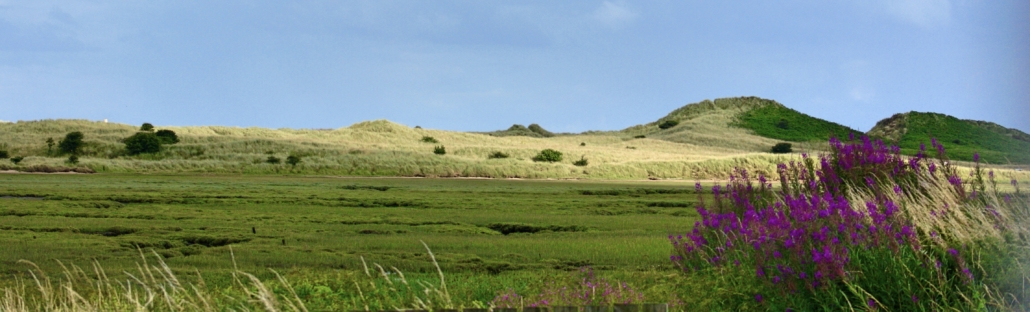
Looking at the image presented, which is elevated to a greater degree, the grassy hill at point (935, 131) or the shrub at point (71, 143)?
the grassy hill at point (935, 131)

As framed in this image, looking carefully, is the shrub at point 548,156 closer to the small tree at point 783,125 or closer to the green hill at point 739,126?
the green hill at point 739,126

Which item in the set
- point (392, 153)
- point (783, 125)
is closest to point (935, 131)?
point (783, 125)

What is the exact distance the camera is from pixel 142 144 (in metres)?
45.2

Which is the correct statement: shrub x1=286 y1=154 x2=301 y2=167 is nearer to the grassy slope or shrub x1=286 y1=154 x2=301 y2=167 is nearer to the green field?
the grassy slope

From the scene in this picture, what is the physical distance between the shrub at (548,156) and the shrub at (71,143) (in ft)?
84.9

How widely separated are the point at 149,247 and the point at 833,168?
28.9 feet

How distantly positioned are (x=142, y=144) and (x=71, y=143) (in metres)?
4.49

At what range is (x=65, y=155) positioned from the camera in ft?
147

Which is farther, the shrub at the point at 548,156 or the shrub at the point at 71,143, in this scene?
the shrub at the point at 548,156

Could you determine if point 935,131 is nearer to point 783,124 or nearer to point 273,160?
point 783,124

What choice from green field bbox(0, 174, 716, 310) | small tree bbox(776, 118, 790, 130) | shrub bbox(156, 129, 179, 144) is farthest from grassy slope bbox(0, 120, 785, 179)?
small tree bbox(776, 118, 790, 130)

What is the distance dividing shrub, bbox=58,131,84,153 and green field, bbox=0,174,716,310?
26231mm

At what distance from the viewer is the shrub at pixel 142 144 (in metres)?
44.8

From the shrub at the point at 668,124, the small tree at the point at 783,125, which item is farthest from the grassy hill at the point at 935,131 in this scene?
Result: the shrub at the point at 668,124
